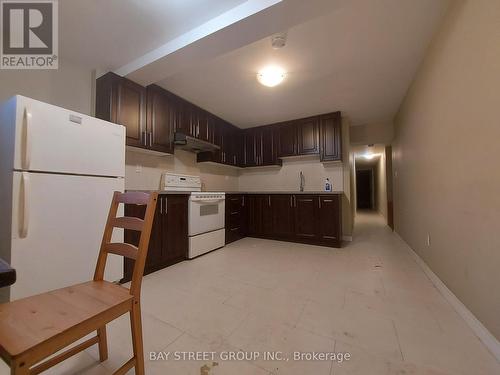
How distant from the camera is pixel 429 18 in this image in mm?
1750

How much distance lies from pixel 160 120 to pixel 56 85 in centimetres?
105

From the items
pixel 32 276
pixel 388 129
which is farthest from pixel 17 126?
pixel 388 129

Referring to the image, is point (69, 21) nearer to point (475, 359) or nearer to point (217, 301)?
point (217, 301)

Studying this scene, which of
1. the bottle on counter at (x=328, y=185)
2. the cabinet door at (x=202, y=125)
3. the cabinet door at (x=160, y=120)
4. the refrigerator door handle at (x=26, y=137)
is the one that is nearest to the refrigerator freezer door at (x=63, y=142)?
the refrigerator door handle at (x=26, y=137)

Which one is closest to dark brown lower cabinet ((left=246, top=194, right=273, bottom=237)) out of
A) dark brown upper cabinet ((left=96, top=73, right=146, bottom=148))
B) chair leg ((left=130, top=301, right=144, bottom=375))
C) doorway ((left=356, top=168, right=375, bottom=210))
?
dark brown upper cabinet ((left=96, top=73, right=146, bottom=148))

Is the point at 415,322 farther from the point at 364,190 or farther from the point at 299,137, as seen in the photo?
the point at 364,190

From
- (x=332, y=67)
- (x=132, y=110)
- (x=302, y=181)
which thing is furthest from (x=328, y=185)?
(x=132, y=110)

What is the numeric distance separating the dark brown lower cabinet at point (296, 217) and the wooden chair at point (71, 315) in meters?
2.98

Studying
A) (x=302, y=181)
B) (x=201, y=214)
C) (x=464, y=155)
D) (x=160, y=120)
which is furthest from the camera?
(x=302, y=181)

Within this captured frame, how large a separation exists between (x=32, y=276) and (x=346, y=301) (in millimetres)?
2345

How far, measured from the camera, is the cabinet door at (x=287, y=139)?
13.4ft

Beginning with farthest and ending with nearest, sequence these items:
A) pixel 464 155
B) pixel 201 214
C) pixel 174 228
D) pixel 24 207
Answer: pixel 201 214 → pixel 174 228 → pixel 464 155 → pixel 24 207

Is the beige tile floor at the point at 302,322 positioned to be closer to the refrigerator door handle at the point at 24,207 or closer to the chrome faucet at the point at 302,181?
the refrigerator door handle at the point at 24,207

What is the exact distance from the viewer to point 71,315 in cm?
82
